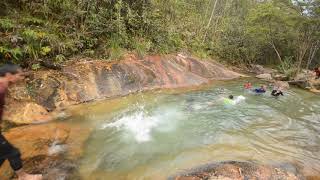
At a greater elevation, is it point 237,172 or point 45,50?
point 45,50

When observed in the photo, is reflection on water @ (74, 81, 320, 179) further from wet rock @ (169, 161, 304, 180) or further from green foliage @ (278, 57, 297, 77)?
green foliage @ (278, 57, 297, 77)

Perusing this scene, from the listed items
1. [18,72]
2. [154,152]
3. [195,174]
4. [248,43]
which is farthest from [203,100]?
[248,43]

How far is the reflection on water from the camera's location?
5.59m

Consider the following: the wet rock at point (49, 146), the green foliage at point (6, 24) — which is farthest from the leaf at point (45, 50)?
the wet rock at point (49, 146)

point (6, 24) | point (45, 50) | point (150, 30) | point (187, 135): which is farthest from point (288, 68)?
point (6, 24)

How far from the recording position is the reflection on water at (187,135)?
5.59m

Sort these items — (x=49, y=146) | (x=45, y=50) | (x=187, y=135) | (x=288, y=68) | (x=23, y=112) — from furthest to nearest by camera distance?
Answer: (x=288, y=68) < (x=45, y=50) < (x=187, y=135) < (x=23, y=112) < (x=49, y=146)

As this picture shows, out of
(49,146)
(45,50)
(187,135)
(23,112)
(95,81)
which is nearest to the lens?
(49,146)

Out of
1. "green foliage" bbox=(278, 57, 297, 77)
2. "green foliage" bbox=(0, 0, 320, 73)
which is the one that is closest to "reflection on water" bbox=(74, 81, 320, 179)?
"green foliage" bbox=(0, 0, 320, 73)

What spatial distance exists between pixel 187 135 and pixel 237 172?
236 centimetres

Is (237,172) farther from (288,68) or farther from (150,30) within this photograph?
(288,68)

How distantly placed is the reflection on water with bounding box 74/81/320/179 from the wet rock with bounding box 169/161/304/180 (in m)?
0.41

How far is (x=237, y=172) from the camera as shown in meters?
4.91

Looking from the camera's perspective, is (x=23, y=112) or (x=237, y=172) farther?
(x=23, y=112)
